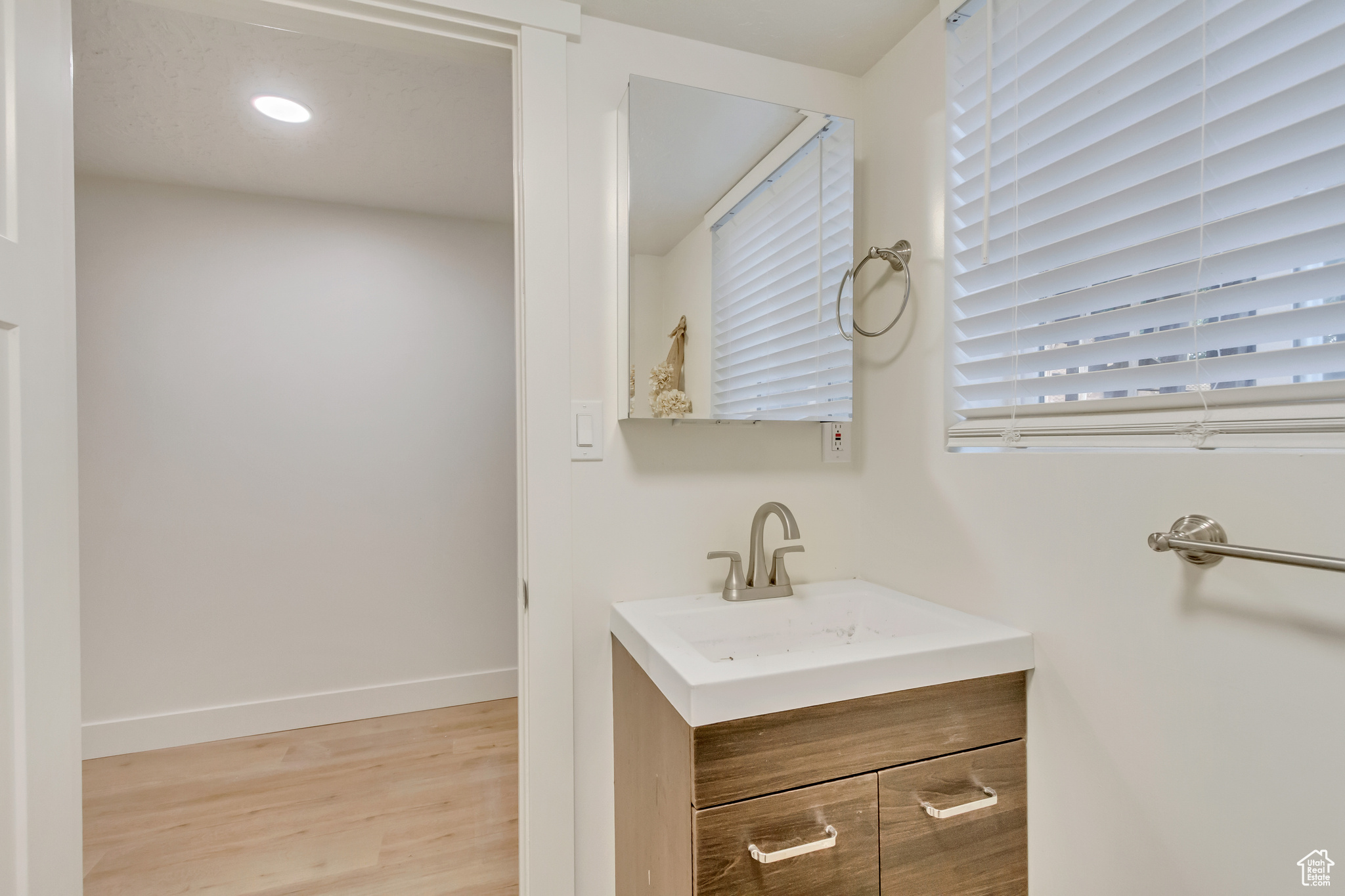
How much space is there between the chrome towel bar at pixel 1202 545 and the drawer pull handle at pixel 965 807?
538mm

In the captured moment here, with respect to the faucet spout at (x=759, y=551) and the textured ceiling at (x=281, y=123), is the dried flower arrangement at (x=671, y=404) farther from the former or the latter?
the textured ceiling at (x=281, y=123)

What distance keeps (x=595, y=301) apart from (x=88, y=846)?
232 cm

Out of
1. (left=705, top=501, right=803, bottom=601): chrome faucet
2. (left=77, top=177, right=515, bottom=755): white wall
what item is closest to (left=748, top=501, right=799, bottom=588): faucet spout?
(left=705, top=501, right=803, bottom=601): chrome faucet

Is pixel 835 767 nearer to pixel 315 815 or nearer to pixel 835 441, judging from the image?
pixel 835 441

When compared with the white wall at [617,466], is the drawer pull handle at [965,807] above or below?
below

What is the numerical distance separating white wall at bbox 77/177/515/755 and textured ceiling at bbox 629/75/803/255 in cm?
182

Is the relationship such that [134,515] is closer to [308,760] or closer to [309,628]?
[309,628]

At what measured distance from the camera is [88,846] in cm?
185

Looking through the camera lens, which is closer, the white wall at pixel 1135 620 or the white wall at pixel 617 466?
the white wall at pixel 1135 620

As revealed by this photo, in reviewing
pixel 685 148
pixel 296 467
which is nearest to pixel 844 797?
pixel 685 148

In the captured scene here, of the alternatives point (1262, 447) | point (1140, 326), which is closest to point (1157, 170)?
point (1140, 326)

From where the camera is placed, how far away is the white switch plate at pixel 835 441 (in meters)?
1.57

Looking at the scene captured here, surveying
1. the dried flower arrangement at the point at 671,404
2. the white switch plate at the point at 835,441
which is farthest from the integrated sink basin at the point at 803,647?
the dried flower arrangement at the point at 671,404

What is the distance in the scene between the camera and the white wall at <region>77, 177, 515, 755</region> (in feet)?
7.95
